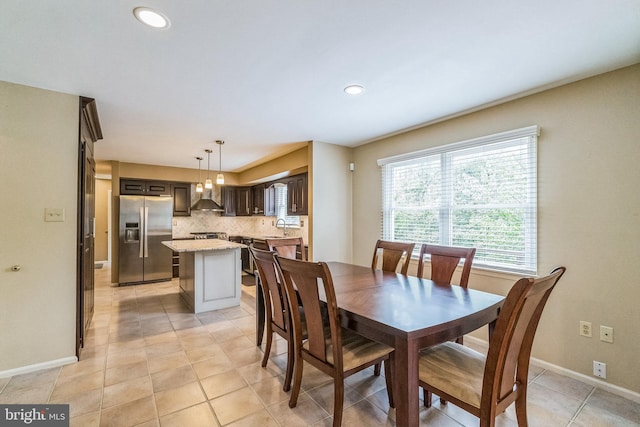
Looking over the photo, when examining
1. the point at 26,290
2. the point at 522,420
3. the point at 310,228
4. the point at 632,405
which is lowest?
the point at 632,405

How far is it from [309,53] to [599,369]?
10.6ft

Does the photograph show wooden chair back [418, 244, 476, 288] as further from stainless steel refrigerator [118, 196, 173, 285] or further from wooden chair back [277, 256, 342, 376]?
stainless steel refrigerator [118, 196, 173, 285]

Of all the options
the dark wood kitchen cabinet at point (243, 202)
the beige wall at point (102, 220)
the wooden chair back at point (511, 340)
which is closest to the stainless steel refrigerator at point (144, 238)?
the dark wood kitchen cabinet at point (243, 202)

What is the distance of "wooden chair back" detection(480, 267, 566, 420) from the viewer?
119 centimetres

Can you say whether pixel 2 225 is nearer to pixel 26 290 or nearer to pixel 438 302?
pixel 26 290

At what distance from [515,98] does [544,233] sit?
128 cm

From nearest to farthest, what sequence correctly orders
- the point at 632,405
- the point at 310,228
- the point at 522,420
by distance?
the point at 522,420, the point at 632,405, the point at 310,228

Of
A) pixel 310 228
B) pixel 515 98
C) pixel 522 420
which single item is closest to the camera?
pixel 522 420

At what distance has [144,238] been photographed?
555 centimetres

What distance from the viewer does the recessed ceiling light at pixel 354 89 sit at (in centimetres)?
251

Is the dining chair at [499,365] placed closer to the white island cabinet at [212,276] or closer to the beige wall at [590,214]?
the beige wall at [590,214]

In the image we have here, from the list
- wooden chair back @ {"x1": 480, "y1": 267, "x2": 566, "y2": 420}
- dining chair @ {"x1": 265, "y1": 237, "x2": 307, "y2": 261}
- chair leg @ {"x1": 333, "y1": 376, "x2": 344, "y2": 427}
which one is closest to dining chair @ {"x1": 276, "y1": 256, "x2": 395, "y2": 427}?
chair leg @ {"x1": 333, "y1": 376, "x2": 344, "y2": 427}

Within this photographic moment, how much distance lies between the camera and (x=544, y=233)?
2.52m

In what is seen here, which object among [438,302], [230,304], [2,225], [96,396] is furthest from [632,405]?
[2,225]
